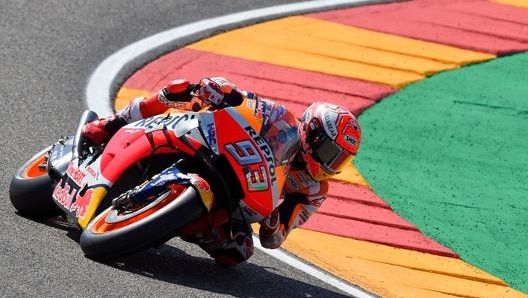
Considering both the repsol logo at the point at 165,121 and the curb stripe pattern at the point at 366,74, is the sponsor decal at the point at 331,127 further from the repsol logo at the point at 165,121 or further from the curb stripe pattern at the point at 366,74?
the curb stripe pattern at the point at 366,74

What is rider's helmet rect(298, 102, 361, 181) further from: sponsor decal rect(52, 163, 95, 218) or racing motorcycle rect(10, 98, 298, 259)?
sponsor decal rect(52, 163, 95, 218)

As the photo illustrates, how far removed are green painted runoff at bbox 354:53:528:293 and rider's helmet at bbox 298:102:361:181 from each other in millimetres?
1766

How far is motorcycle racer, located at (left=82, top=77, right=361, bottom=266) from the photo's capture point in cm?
689

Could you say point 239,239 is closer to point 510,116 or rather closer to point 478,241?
point 478,241

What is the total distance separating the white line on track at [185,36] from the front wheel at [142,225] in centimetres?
135

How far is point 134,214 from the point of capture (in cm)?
638

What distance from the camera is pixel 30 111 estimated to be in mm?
9133

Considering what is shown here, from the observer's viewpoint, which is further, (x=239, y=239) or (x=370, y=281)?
(x=370, y=281)

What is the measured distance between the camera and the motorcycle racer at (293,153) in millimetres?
6887

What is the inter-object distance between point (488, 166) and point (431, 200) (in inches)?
39.1

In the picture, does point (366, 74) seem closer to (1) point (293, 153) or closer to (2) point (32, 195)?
(1) point (293, 153)

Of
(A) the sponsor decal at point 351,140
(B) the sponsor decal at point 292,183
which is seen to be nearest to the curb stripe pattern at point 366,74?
(B) the sponsor decal at point 292,183

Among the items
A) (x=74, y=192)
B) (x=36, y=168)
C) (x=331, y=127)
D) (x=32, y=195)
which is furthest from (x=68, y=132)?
(x=331, y=127)

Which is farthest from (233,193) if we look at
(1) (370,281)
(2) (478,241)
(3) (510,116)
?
(3) (510,116)
